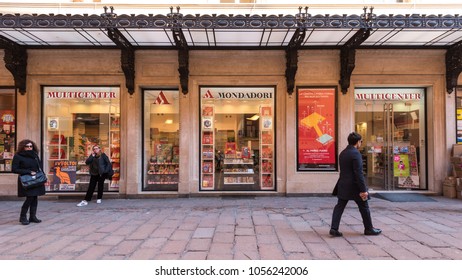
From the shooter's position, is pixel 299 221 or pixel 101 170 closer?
pixel 299 221

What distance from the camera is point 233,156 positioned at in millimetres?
9898

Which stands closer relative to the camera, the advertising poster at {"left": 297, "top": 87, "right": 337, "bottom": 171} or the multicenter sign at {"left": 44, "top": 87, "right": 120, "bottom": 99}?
the advertising poster at {"left": 297, "top": 87, "right": 337, "bottom": 171}

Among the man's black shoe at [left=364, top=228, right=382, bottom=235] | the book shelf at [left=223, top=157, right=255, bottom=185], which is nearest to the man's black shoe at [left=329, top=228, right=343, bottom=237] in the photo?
the man's black shoe at [left=364, top=228, right=382, bottom=235]

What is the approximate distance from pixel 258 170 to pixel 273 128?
1.46 m

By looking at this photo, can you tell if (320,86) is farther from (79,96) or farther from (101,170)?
(79,96)

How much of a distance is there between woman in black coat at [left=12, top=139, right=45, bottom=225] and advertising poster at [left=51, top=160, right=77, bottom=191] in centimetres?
314

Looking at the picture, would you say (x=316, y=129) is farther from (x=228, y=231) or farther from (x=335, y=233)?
(x=228, y=231)

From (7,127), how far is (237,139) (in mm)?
7300

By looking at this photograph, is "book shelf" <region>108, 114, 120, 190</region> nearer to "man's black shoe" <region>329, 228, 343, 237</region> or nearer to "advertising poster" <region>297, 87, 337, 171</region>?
"advertising poster" <region>297, 87, 337, 171</region>

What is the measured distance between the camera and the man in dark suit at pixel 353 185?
17.1 feet

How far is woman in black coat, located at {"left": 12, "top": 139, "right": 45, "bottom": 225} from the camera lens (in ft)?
20.6

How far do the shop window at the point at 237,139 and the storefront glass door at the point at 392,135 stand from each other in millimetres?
3122

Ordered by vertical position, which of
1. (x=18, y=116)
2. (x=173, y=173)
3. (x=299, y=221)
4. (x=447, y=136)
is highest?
(x=18, y=116)
